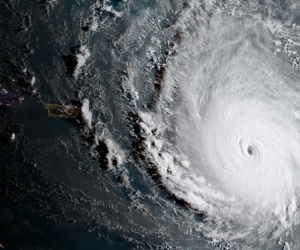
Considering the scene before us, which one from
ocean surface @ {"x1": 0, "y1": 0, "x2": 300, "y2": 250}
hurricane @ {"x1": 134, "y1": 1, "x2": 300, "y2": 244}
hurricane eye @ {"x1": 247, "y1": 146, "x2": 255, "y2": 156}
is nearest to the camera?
ocean surface @ {"x1": 0, "y1": 0, "x2": 300, "y2": 250}

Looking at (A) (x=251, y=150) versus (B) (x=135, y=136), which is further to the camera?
(A) (x=251, y=150)

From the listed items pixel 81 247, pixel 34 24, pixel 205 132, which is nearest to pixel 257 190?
pixel 205 132

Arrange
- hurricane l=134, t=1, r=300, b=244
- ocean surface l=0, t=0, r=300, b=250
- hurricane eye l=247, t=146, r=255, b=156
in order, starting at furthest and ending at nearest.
A: hurricane eye l=247, t=146, r=255, b=156 → hurricane l=134, t=1, r=300, b=244 → ocean surface l=0, t=0, r=300, b=250

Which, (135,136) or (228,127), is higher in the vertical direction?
(228,127)

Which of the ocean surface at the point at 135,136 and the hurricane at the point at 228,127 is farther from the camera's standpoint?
the hurricane at the point at 228,127

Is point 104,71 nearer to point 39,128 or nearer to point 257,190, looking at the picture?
point 39,128

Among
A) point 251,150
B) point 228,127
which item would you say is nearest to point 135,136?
point 228,127

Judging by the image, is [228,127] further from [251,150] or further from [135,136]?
[135,136]
